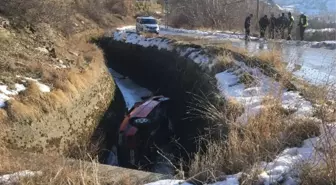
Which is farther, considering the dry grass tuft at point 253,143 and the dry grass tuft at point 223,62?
the dry grass tuft at point 223,62

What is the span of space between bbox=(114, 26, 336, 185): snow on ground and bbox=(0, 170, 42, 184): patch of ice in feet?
5.44

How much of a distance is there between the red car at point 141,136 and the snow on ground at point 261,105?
2.28 metres

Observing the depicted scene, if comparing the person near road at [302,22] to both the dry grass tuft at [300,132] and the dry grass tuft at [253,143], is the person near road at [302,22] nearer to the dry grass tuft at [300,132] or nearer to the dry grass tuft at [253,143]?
the dry grass tuft at [253,143]

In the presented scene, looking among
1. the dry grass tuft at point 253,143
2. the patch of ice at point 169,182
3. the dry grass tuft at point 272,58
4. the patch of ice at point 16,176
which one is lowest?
the patch of ice at point 169,182

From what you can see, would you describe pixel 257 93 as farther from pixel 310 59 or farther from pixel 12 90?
pixel 310 59

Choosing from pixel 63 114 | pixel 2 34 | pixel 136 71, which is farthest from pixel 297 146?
pixel 136 71

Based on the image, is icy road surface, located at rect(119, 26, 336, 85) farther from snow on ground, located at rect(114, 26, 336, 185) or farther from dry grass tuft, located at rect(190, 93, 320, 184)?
dry grass tuft, located at rect(190, 93, 320, 184)

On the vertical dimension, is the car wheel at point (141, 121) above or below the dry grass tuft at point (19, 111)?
below

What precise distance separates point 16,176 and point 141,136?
21.1 feet

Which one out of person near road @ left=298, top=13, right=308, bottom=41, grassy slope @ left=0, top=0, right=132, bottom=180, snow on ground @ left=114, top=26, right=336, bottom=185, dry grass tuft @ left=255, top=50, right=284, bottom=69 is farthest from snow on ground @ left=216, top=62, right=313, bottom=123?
person near road @ left=298, top=13, right=308, bottom=41

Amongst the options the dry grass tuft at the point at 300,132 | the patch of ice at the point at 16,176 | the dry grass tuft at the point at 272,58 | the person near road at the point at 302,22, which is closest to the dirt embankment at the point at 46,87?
the patch of ice at the point at 16,176

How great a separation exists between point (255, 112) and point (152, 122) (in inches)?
223

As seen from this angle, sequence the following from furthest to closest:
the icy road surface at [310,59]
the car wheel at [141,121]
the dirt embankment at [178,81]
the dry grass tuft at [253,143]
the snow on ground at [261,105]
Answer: the car wheel at [141,121], the dirt embankment at [178,81], the icy road surface at [310,59], the dry grass tuft at [253,143], the snow on ground at [261,105]

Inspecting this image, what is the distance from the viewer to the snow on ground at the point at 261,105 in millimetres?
5590
